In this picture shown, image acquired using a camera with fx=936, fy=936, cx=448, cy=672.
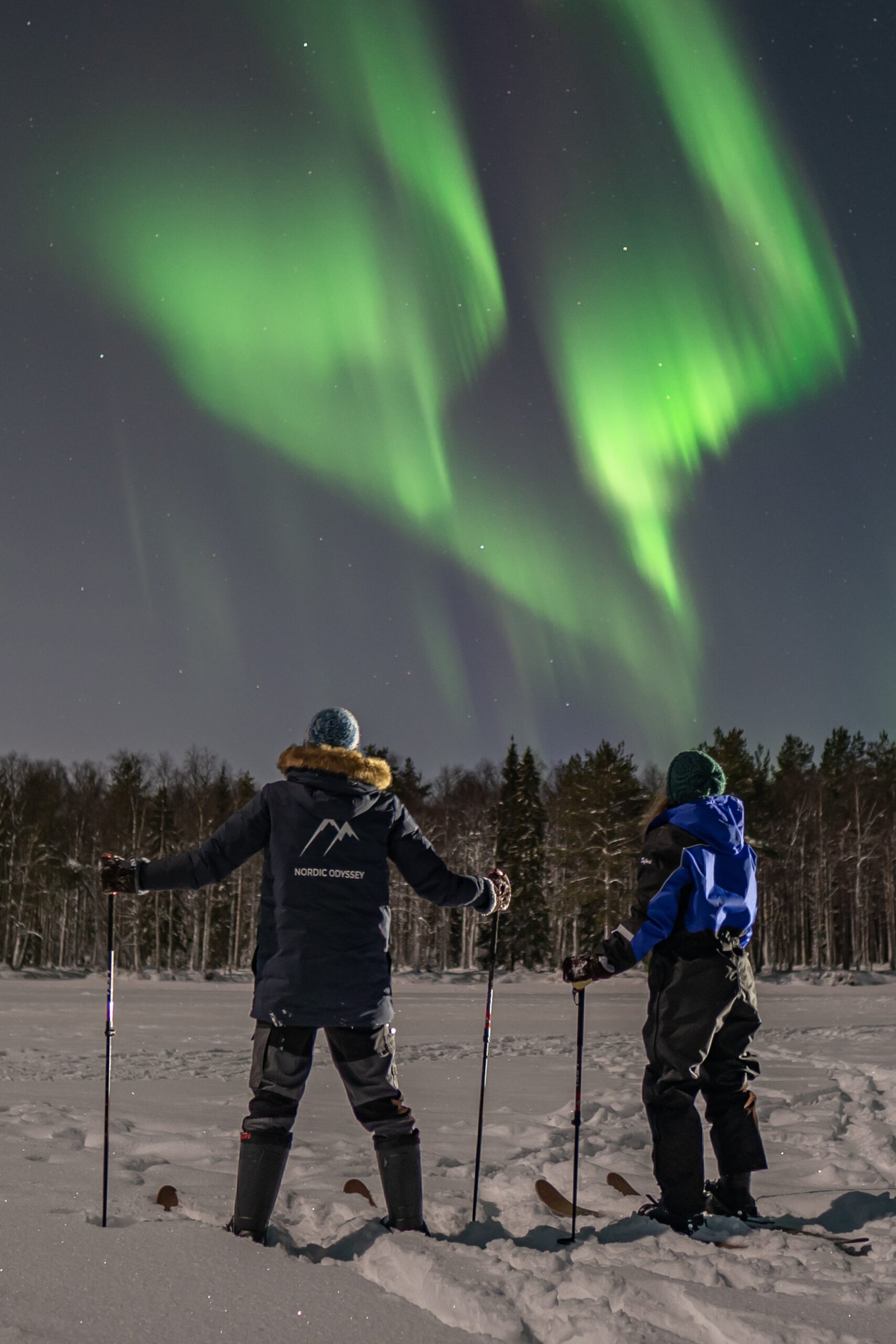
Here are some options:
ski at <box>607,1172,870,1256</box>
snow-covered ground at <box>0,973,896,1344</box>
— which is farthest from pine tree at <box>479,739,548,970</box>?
ski at <box>607,1172,870,1256</box>

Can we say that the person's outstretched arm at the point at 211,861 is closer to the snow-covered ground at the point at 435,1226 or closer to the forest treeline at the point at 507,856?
the snow-covered ground at the point at 435,1226

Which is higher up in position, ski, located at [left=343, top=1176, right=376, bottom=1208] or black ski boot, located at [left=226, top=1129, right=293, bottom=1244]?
black ski boot, located at [left=226, top=1129, right=293, bottom=1244]

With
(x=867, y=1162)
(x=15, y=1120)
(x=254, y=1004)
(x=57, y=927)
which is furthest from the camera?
(x=57, y=927)

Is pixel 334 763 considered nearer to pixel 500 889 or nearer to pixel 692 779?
pixel 500 889

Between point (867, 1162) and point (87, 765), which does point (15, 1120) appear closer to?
point (867, 1162)

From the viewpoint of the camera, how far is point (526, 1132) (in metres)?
5.23

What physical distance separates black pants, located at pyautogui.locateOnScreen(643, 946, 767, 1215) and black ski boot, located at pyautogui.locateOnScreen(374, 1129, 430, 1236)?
3.24 feet

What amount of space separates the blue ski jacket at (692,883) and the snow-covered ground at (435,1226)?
1.00 m

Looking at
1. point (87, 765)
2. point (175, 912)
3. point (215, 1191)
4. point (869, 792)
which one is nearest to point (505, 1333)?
point (215, 1191)

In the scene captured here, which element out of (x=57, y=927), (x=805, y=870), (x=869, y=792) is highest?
(x=869, y=792)

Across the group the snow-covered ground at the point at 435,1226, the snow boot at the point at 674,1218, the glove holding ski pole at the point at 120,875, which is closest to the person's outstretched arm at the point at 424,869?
Answer: the glove holding ski pole at the point at 120,875

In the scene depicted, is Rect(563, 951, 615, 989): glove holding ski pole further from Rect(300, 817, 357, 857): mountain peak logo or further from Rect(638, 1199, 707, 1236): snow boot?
Rect(300, 817, 357, 857): mountain peak logo

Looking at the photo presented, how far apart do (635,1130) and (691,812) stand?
8.33 ft

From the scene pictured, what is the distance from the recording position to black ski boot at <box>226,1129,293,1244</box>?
293cm
